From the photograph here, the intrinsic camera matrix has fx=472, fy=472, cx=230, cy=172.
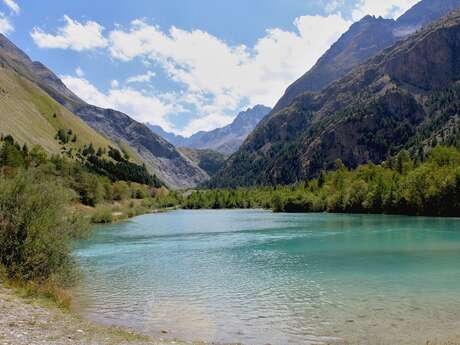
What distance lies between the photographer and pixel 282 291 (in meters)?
34.9

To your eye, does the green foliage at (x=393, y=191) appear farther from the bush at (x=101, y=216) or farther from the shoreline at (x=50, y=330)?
the shoreline at (x=50, y=330)

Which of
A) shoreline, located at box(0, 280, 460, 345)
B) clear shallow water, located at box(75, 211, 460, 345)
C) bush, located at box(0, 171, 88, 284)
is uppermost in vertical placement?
bush, located at box(0, 171, 88, 284)

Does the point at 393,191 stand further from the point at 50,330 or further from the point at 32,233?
the point at 50,330

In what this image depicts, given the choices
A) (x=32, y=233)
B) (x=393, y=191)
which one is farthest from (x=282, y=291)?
(x=393, y=191)

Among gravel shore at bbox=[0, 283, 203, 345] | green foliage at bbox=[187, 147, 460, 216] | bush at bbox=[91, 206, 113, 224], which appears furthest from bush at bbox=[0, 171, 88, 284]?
green foliage at bbox=[187, 147, 460, 216]

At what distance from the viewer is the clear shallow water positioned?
23.9m

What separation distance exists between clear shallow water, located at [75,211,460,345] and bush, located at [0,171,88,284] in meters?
3.07

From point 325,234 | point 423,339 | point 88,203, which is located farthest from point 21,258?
point 88,203

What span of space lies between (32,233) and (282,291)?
58.5ft

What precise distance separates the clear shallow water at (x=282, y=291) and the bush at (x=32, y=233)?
121 inches

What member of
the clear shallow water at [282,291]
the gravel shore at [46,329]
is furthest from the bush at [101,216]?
the gravel shore at [46,329]

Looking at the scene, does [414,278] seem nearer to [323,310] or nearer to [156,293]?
[323,310]

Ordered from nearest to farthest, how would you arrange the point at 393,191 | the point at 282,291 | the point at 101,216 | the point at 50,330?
→ 1. the point at 50,330
2. the point at 282,291
3. the point at 101,216
4. the point at 393,191

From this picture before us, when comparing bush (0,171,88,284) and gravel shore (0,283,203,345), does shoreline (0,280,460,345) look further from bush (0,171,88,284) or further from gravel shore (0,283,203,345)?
bush (0,171,88,284)
